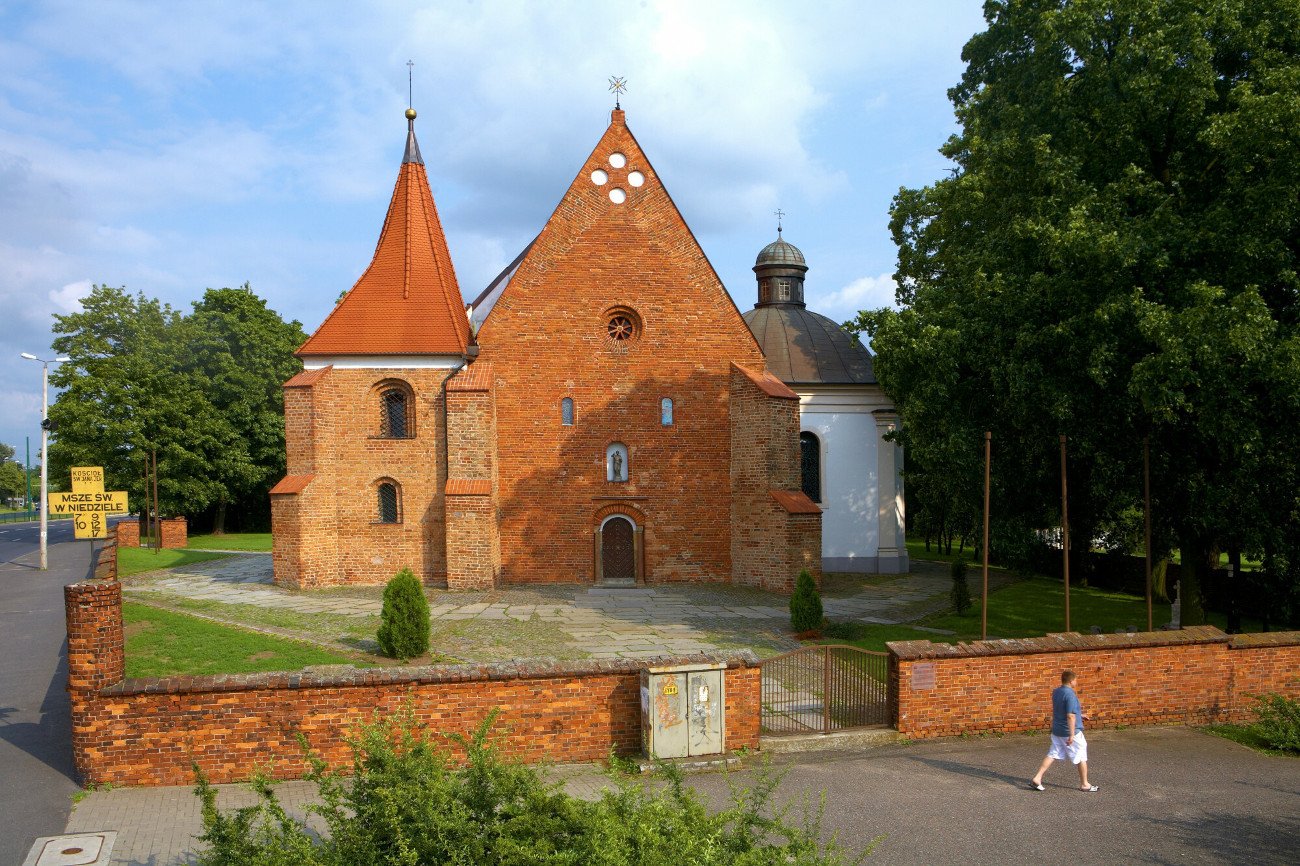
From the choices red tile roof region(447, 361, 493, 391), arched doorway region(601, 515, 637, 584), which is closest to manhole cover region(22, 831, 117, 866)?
red tile roof region(447, 361, 493, 391)

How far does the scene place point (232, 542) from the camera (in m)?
37.6

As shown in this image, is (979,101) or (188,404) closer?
(979,101)

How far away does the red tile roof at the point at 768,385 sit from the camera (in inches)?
878

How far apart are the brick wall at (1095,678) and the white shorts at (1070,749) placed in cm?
172

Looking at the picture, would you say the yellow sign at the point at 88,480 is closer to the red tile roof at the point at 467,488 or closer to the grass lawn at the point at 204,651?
the grass lawn at the point at 204,651

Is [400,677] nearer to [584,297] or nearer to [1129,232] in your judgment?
[1129,232]

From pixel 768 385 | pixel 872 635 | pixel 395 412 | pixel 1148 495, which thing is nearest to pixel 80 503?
pixel 395 412

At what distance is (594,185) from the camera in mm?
23109

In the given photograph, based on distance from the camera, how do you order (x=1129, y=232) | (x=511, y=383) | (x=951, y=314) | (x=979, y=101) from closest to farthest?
1. (x=1129, y=232)
2. (x=951, y=314)
3. (x=979, y=101)
4. (x=511, y=383)

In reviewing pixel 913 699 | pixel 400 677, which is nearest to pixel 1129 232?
pixel 913 699

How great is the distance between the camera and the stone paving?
50.2 ft

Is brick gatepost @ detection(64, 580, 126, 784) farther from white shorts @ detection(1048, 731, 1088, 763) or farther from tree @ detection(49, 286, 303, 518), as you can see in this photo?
tree @ detection(49, 286, 303, 518)

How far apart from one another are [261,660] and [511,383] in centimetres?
1069

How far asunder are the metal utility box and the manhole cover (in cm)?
509
